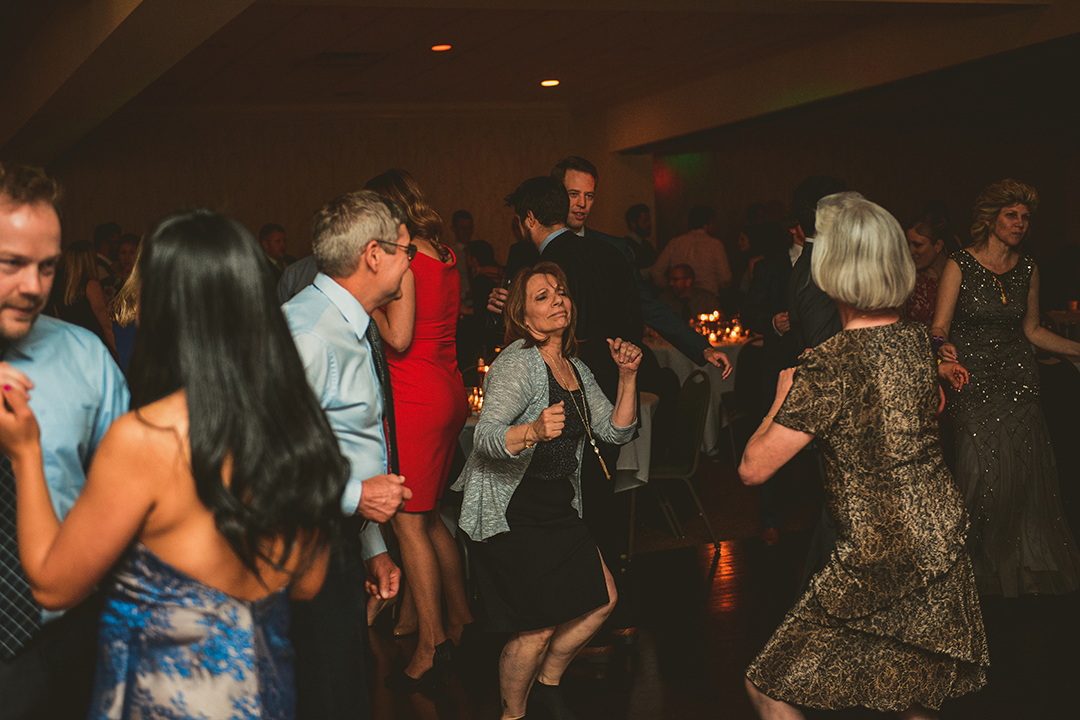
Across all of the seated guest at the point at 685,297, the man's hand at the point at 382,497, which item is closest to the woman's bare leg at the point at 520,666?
the man's hand at the point at 382,497

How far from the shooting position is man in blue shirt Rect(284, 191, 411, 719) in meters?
1.84

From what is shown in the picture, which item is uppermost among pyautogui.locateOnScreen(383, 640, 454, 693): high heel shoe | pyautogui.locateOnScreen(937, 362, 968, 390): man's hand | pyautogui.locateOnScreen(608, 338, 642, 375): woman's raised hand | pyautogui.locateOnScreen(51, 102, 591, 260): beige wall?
pyautogui.locateOnScreen(51, 102, 591, 260): beige wall

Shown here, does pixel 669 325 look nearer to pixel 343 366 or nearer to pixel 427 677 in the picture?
pixel 427 677

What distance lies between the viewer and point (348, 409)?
1.91 meters

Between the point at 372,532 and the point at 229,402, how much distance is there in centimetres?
99

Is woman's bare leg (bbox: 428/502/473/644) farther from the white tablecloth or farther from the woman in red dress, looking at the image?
the white tablecloth

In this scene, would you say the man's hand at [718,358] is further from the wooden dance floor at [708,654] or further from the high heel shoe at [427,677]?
the high heel shoe at [427,677]

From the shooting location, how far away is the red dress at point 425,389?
3.17m

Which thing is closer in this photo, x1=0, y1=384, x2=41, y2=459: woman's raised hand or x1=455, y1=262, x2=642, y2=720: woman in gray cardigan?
x1=0, y1=384, x2=41, y2=459: woman's raised hand

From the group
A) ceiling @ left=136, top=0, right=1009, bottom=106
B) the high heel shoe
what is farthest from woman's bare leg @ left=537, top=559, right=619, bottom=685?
ceiling @ left=136, top=0, right=1009, bottom=106

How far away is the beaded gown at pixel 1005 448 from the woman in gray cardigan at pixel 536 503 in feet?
5.89

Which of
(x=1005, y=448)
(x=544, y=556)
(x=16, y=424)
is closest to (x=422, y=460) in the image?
(x=544, y=556)

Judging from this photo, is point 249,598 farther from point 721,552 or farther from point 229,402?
point 721,552

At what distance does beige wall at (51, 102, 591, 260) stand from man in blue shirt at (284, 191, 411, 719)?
27.6 feet
